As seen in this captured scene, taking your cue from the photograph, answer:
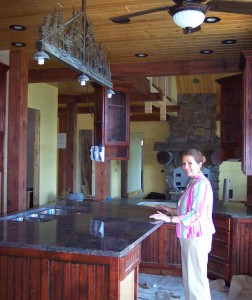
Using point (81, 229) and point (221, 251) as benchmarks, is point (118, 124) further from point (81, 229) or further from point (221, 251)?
point (81, 229)

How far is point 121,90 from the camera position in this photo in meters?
5.74

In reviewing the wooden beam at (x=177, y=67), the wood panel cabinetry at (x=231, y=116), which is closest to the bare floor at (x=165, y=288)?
the wood panel cabinetry at (x=231, y=116)

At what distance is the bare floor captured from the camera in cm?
415

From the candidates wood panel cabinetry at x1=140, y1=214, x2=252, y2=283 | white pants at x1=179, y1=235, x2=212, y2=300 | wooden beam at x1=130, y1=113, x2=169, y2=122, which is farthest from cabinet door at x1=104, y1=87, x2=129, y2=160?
wooden beam at x1=130, y1=113, x2=169, y2=122

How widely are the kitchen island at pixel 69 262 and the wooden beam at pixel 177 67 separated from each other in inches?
104

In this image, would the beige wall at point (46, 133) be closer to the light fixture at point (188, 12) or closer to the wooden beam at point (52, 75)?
the wooden beam at point (52, 75)

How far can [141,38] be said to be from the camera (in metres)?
4.19

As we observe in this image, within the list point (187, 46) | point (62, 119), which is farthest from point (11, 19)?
point (62, 119)

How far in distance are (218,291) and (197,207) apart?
1717mm

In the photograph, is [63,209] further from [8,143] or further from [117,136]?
[117,136]

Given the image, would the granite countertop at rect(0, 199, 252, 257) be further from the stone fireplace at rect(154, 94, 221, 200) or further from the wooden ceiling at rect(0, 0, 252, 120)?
the stone fireplace at rect(154, 94, 221, 200)

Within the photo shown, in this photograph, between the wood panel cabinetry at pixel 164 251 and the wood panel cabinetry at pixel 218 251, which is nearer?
the wood panel cabinetry at pixel 218 251

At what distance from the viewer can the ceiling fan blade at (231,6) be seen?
7.82 feet

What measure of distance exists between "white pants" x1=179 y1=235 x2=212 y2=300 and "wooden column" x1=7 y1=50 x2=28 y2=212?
2.17 m
